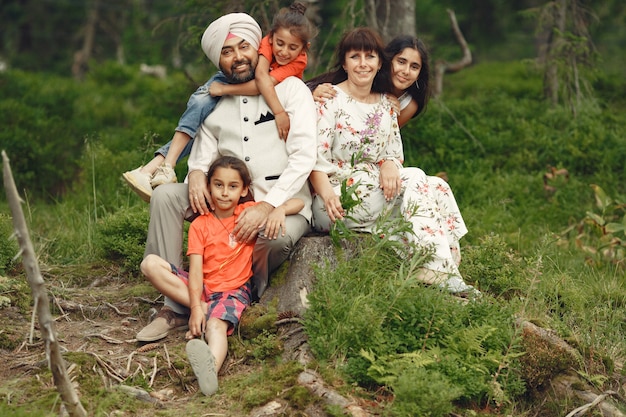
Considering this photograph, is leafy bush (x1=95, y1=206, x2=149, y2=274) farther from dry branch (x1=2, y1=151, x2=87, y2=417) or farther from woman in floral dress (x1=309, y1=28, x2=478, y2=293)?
dry branch (x1=2, y1=151, x2=87, y2=417)

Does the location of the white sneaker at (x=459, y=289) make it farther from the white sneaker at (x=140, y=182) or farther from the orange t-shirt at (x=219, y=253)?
the white sneaker at (x=140, y=182)

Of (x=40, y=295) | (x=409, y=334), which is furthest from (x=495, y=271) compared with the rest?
(x=40, y=295)

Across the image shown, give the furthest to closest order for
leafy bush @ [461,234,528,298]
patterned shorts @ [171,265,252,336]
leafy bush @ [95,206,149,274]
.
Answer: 1. leafy bush @ [95,206,149,274]
2. leafy bush @ [461,234,528,298]
3. patterned shorts @ [171,265,252,336]

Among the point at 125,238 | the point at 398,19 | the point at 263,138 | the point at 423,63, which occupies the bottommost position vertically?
the point at 125,238

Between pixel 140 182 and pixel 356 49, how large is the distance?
1.50 m

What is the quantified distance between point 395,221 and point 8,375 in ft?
7.30

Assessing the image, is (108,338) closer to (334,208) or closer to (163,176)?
(163,176)

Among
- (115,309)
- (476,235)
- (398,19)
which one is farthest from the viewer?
(398,19)

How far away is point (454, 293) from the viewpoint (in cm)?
486

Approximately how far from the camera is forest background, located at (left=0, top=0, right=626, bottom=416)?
14.1ft

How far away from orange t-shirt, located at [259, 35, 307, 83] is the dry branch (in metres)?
1.96

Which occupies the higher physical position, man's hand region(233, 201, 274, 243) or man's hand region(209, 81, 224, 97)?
man's hand region(209, 81, 224, 97)

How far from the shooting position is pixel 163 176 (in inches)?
198

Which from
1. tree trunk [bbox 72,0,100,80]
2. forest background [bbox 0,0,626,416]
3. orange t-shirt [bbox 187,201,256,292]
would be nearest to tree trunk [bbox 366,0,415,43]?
forest background [bbox 0,0,626,416]
